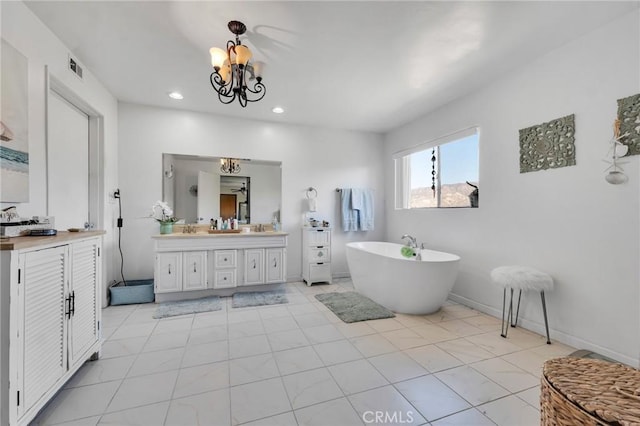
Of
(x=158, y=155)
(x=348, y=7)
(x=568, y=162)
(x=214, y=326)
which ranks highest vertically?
(x=348, y=7)

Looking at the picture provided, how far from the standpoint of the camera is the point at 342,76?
2.81 meters

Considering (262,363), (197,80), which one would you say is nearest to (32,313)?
(262,363)

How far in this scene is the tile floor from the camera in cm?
149

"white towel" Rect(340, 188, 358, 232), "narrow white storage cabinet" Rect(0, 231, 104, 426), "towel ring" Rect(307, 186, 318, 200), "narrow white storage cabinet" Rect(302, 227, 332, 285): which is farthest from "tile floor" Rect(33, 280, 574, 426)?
Answer: "towel ring" Rect(307, 186, 318, 200)

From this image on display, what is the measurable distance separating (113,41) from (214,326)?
107 inches

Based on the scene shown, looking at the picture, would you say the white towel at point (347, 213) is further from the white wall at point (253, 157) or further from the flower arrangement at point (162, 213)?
the flower arrangement at point (162, 213)

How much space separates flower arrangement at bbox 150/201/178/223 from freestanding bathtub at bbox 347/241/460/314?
2620 millimetres

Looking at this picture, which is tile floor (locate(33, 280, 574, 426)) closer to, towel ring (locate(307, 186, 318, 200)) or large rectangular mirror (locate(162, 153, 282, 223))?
large rectangular mirror (locate(162, 153, 282, 223))

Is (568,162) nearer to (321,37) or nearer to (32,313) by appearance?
(321,37)

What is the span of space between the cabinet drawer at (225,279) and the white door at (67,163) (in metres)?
1.57

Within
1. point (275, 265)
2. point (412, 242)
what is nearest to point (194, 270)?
point (275, 265)
